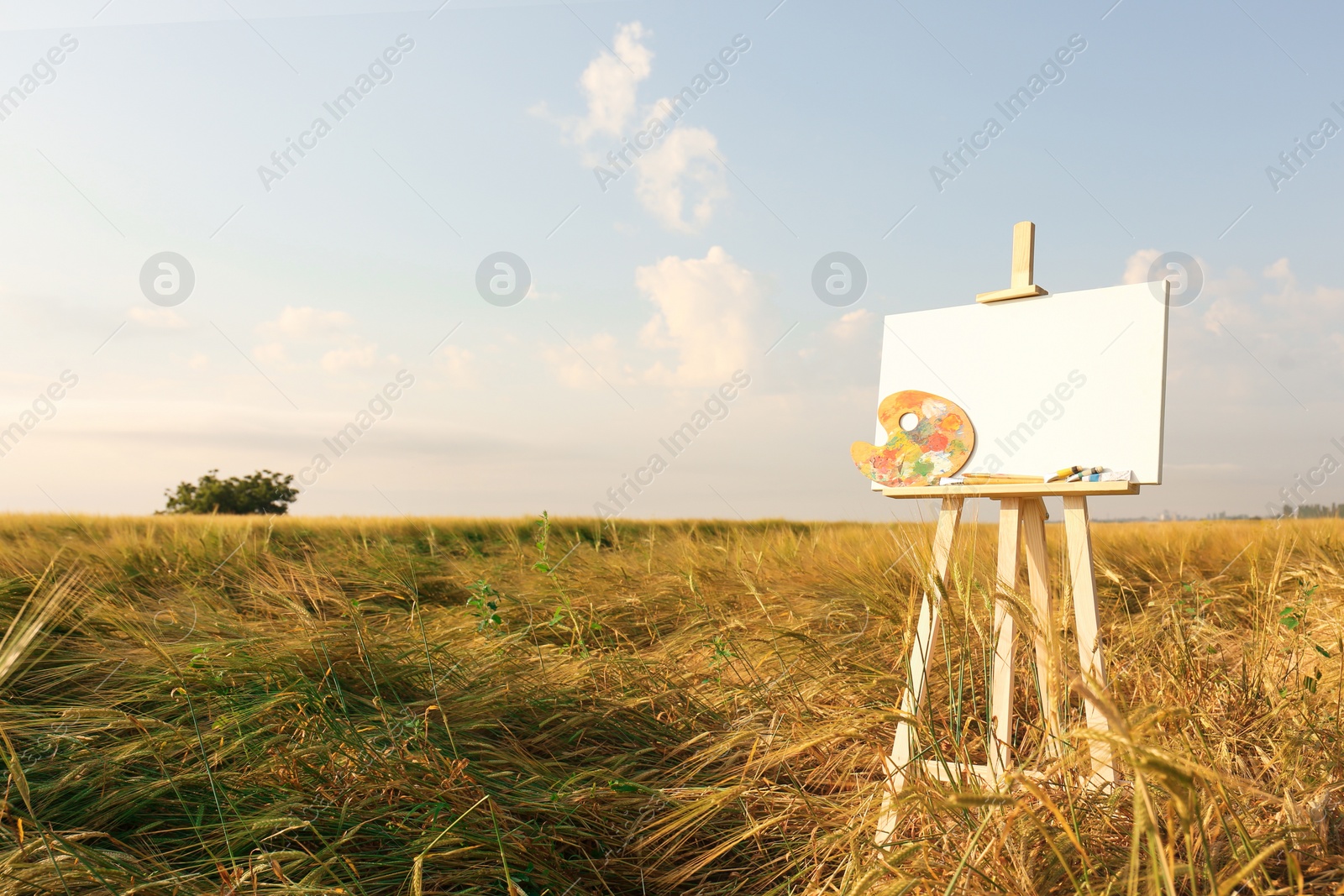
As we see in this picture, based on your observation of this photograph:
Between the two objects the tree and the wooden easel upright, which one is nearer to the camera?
the wooden easel upright

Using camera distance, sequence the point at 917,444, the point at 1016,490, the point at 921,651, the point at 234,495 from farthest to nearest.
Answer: the point at 234,495 < the point at 917,444 < the point at 1016,490 < the point at 921,651

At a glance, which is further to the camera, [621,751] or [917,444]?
[917,444]

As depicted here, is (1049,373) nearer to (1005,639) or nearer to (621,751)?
(1005,639)

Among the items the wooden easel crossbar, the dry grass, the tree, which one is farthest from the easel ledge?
the tree

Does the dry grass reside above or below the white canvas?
below

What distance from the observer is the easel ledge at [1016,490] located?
2.32 m

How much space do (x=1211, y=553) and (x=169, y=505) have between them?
14.8 meters

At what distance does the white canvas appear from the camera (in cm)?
235

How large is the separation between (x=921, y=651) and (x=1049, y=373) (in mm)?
1004

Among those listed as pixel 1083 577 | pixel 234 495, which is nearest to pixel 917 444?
pixel 1083 577

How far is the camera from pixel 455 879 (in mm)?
1626

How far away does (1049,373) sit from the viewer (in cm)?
251

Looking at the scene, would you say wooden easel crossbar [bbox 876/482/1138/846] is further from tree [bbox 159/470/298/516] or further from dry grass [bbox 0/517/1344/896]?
tree [bbox 159/470/298/516]

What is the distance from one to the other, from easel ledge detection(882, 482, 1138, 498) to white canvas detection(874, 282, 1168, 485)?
0.25ft
